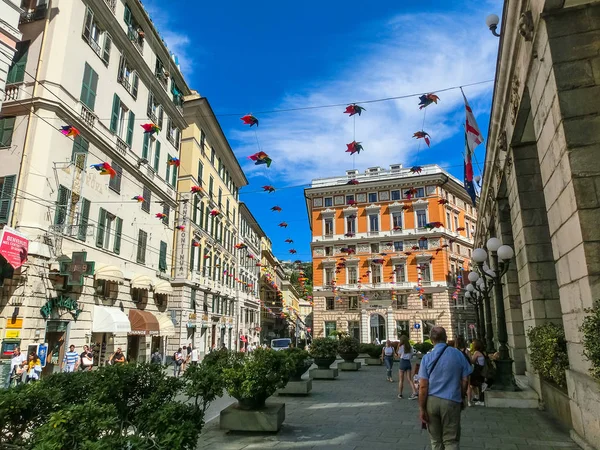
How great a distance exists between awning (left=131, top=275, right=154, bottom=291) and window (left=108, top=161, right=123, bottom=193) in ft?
14.9

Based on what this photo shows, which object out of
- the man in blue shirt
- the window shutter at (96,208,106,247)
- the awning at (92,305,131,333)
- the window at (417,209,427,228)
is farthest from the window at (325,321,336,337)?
the man in blue shirt

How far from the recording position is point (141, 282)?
851 inches

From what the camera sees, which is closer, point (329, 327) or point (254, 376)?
point (254, 376)

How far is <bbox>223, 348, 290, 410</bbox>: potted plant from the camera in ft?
23.2

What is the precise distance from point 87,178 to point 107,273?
4.24m

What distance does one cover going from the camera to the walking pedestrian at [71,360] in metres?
15.4

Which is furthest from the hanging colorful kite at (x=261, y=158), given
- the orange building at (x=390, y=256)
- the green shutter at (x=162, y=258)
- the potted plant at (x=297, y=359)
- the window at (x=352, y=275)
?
the window at (x=352, y=275)

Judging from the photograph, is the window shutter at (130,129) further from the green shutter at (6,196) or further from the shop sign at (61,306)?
the shop sign at (61,306)

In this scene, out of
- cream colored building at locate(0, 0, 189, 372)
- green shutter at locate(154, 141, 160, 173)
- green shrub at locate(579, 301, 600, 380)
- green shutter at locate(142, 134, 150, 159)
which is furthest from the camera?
A: green shutter at locate(154, 141, 160, 173)

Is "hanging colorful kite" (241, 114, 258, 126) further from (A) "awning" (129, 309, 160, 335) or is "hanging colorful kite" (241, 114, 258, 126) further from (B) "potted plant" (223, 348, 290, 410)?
(A) "awning" (129, 309, 160, 335)

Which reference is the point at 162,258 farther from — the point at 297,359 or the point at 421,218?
the point at 421,218

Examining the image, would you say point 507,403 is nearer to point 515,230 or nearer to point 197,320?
point 515,230

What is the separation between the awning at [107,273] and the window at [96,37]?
9.77 meters

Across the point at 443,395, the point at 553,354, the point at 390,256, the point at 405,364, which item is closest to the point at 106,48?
the point at 405,364
